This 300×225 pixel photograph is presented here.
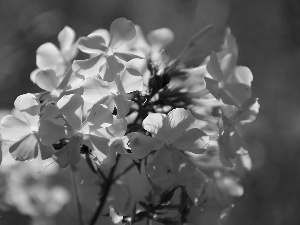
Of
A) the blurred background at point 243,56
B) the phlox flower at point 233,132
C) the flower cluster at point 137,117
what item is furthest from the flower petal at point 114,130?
the blurred background at point 243,56

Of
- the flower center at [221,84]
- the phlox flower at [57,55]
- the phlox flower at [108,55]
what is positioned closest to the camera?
the phlox flower at [108,55]

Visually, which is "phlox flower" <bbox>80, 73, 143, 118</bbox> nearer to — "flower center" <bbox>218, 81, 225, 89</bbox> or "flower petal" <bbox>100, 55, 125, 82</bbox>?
"flower petal" <bbox>100, 55, 125, 82</bbox>

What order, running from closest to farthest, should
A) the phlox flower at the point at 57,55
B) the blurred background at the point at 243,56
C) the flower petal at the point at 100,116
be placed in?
the flower petal at the point at 100,116
the phlox flower at the point at 57,55
the blurred background at the point at 243,56

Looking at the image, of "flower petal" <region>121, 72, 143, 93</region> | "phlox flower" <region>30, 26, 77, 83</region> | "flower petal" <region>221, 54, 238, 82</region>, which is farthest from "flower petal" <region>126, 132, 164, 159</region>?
"phlox flower" <region>30, 26, 77, 83</region>

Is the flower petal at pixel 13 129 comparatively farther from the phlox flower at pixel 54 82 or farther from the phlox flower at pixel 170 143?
the phlox flower at pixel 170 143

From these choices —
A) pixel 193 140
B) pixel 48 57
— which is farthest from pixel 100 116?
pixel 48 57

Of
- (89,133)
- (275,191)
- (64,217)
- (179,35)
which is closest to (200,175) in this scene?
(89,133)
